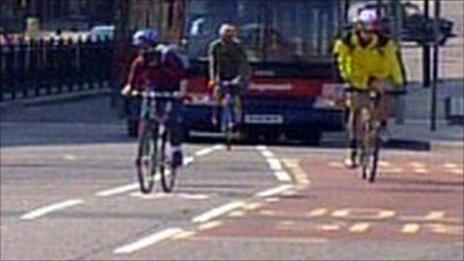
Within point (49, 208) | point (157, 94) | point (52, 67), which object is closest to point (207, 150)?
point (157, 94)

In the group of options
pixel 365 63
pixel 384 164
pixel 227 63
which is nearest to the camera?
pixel 365 63

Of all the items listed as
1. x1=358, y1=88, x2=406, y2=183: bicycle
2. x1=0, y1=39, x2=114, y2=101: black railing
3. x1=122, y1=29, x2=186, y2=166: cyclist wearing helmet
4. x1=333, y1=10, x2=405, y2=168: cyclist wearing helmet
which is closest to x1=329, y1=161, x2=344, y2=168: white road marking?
x1=333, y1=10, x2=405, y2=168: cyclist wearing helmet

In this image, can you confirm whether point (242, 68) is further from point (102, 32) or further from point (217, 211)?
point (102, 32)

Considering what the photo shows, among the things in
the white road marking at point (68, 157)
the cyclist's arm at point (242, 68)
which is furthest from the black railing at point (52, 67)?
the white road marking at point (68, 157)

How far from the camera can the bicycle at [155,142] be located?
2450cm

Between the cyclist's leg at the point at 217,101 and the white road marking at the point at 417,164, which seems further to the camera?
the cyclist's leg at the point at 217,101

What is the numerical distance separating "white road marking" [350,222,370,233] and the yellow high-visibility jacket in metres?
7.10

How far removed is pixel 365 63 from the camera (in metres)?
27.9

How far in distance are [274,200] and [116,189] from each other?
244 centimetres

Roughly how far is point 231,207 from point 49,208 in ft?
6.20

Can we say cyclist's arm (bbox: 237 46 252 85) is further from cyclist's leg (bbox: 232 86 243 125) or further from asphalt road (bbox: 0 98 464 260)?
asphalt road (bbox: 0 98 464 260)

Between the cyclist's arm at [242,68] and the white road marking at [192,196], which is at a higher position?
the cyclist's arm at [242,68]

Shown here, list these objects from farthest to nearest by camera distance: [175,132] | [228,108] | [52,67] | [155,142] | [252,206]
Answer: [52,67] → [228,108] → [175,132] → [155,142] → [252,206]

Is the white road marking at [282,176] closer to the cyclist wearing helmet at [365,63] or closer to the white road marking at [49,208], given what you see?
the cyclist wearing helmet at [365,63]
